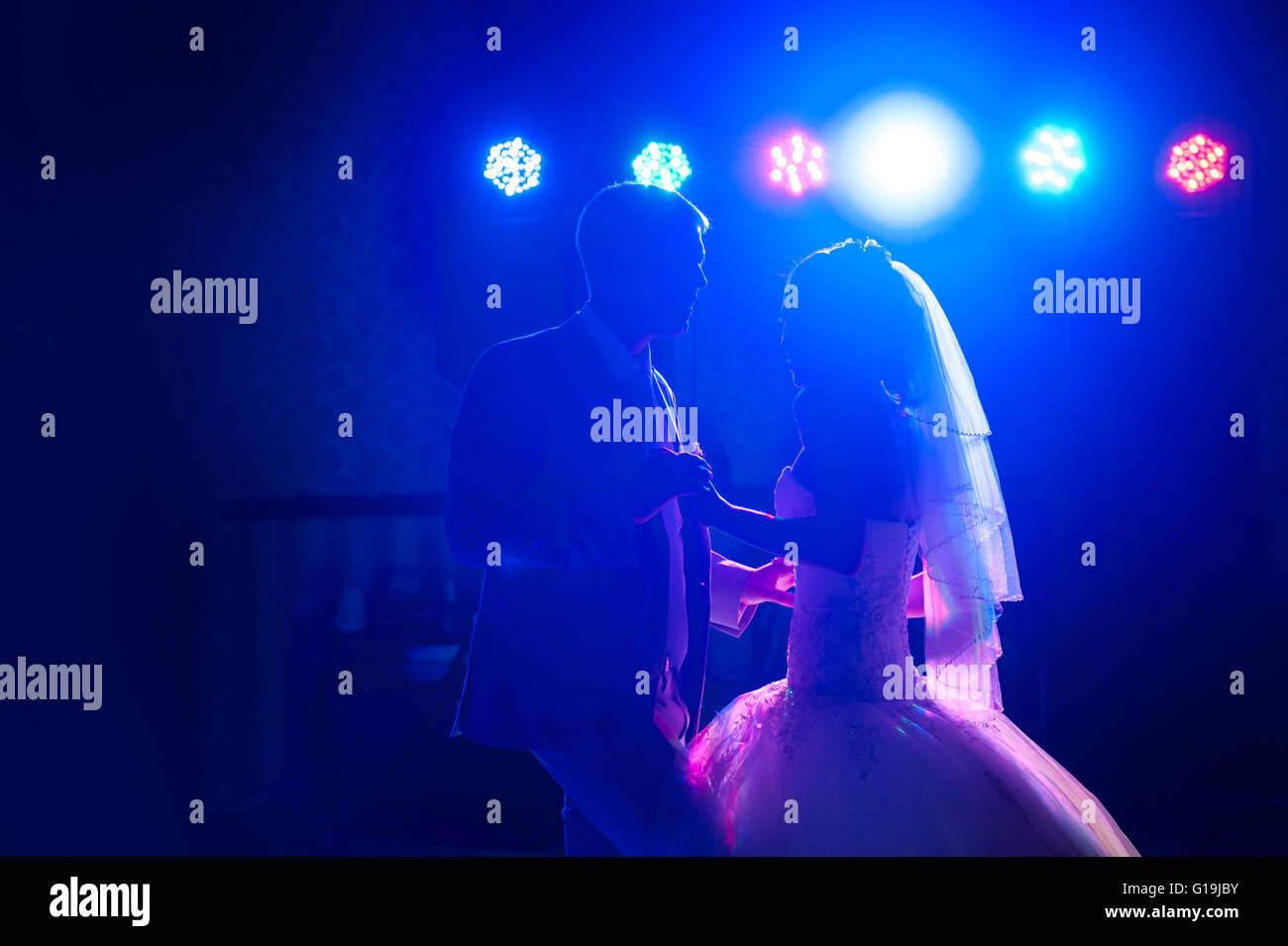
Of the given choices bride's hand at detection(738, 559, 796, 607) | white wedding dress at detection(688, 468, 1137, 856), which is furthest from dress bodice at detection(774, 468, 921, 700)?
bride's hand at detection(738, 559, 796, 607)

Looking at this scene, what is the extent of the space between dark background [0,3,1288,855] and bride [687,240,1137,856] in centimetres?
217

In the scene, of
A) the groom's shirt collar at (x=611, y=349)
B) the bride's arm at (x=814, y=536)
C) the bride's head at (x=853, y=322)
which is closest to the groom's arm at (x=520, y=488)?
the groom's shirt collar at (x=611, y=349)

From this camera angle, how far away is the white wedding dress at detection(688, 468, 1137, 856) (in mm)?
1468

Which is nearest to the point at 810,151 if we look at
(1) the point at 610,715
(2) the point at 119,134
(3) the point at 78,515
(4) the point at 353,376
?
(4) the point at 353,376

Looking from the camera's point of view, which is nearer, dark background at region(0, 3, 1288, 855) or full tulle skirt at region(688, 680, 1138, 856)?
full tulle skirt at region(688, 680, 1138, 856)

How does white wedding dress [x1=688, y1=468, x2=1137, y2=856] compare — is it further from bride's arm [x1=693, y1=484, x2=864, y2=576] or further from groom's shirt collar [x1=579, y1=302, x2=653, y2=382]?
groom's shirt collar [x1=579, y1=302, x2=653, y2=382]

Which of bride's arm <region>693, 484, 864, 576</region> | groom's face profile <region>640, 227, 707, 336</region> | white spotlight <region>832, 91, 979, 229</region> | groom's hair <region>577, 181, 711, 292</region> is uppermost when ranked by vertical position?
white spotlight <region>832, 91, 979, 229</region>

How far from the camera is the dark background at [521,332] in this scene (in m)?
3.54

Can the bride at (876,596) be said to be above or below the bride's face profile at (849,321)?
below

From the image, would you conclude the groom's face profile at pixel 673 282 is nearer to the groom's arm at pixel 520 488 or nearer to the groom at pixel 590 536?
the groom at pixel 590 536

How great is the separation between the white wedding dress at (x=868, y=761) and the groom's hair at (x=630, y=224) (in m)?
0.59

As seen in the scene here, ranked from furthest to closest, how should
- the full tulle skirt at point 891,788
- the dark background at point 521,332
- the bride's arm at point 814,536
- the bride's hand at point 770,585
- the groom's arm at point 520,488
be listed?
the dark background at point 521,332, the bride's hand at point 770,585, the bride's arm at point 814,536, the groom's arm at point 520,488, the full tulle skirt at point 891,788

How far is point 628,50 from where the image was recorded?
419cm

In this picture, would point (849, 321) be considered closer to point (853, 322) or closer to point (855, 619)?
point (853, 322)
